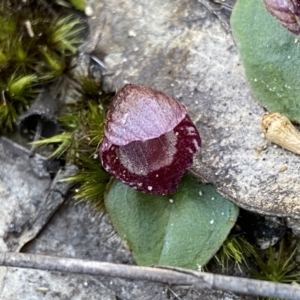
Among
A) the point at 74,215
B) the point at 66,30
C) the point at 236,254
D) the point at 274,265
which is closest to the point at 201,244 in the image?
the point at 236,254

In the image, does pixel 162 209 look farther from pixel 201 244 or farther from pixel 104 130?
pixel 104 130

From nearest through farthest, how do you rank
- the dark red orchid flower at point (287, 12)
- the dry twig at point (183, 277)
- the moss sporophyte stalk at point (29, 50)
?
the dry twig at point (183, 277) → the dark red orchid flower at point (287, 12) → the moss sporophyte stalk at point (29, 50)

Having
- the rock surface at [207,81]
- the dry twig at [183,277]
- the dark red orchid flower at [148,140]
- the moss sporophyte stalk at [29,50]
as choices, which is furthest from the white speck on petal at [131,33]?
the dry twig at [183,277]

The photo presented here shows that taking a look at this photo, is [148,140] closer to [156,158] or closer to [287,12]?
[156,158]

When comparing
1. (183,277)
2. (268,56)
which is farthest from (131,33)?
(183,277)

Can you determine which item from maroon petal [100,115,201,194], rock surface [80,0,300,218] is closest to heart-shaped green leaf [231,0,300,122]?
rock surface [80,0,300,218]

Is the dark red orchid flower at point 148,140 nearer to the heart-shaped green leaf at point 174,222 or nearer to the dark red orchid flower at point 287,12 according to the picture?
the heart-shaped green leaf at point 174,222

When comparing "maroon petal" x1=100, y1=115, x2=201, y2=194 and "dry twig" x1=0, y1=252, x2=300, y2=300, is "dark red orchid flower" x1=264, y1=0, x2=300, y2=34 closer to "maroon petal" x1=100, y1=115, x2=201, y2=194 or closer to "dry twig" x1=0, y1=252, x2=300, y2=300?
"maroon petal" x1=100, y1=115, x2=201, y2=194
